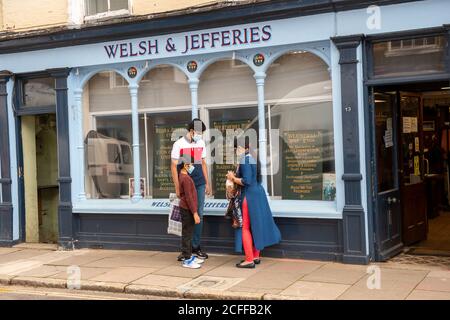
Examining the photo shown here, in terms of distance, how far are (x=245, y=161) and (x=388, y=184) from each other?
2.41 metres

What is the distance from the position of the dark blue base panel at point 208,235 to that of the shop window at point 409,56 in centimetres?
231

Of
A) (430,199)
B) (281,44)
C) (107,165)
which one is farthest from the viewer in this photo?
(430,199)

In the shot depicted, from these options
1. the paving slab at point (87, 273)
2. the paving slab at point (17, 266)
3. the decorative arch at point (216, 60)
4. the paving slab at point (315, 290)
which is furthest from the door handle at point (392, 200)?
the paving slab at point (17, 266)

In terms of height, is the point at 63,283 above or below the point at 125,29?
below

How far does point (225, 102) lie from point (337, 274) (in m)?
3.46

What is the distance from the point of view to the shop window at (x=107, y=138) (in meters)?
10.8

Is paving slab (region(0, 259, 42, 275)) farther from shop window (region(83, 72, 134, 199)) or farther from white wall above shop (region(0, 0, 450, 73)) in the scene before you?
white wall above shop (region(0, 0, 450, 73))

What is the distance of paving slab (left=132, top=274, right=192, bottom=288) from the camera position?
25.7 ft

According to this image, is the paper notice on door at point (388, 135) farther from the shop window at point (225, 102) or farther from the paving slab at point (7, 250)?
the paving slab at point (7, 250)

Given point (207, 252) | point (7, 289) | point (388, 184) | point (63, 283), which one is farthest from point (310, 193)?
point (7, 289)

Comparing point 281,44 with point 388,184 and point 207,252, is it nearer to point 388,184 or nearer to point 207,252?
point 388,184

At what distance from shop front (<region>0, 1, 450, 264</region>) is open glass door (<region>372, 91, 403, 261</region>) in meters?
0.13

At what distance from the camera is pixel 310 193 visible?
30.1 feet

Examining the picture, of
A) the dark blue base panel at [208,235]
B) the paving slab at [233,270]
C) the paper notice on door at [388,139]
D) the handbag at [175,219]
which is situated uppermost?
the paper notice on door at [388,139]
